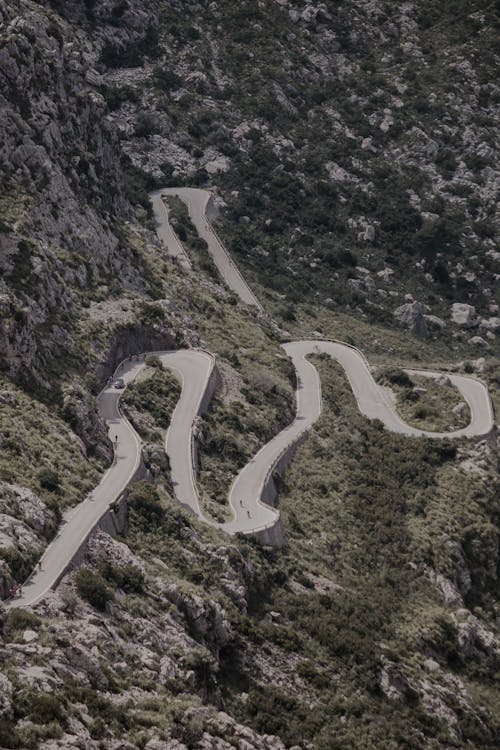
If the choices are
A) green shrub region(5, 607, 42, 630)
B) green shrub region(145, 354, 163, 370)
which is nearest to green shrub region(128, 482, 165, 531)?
green shrub region(5, 607, 42, 630)

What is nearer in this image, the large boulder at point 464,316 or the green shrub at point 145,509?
the green shrub at point 145,509

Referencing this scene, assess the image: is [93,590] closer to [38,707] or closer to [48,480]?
[48,480]

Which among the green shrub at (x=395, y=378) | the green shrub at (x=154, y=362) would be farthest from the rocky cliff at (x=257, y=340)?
the green shrub at (x=395, y=378)

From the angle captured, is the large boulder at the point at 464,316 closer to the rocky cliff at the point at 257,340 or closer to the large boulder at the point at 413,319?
the rocky cliff at the point at 257,340

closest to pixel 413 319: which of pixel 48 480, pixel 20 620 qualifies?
pixel 48 480

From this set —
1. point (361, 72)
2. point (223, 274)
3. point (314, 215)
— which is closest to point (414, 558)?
point (223, 274)

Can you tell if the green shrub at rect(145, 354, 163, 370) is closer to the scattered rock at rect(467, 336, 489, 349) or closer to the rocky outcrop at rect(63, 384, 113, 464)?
the rocky outcrop at rect(63, 384, 113, 464)
